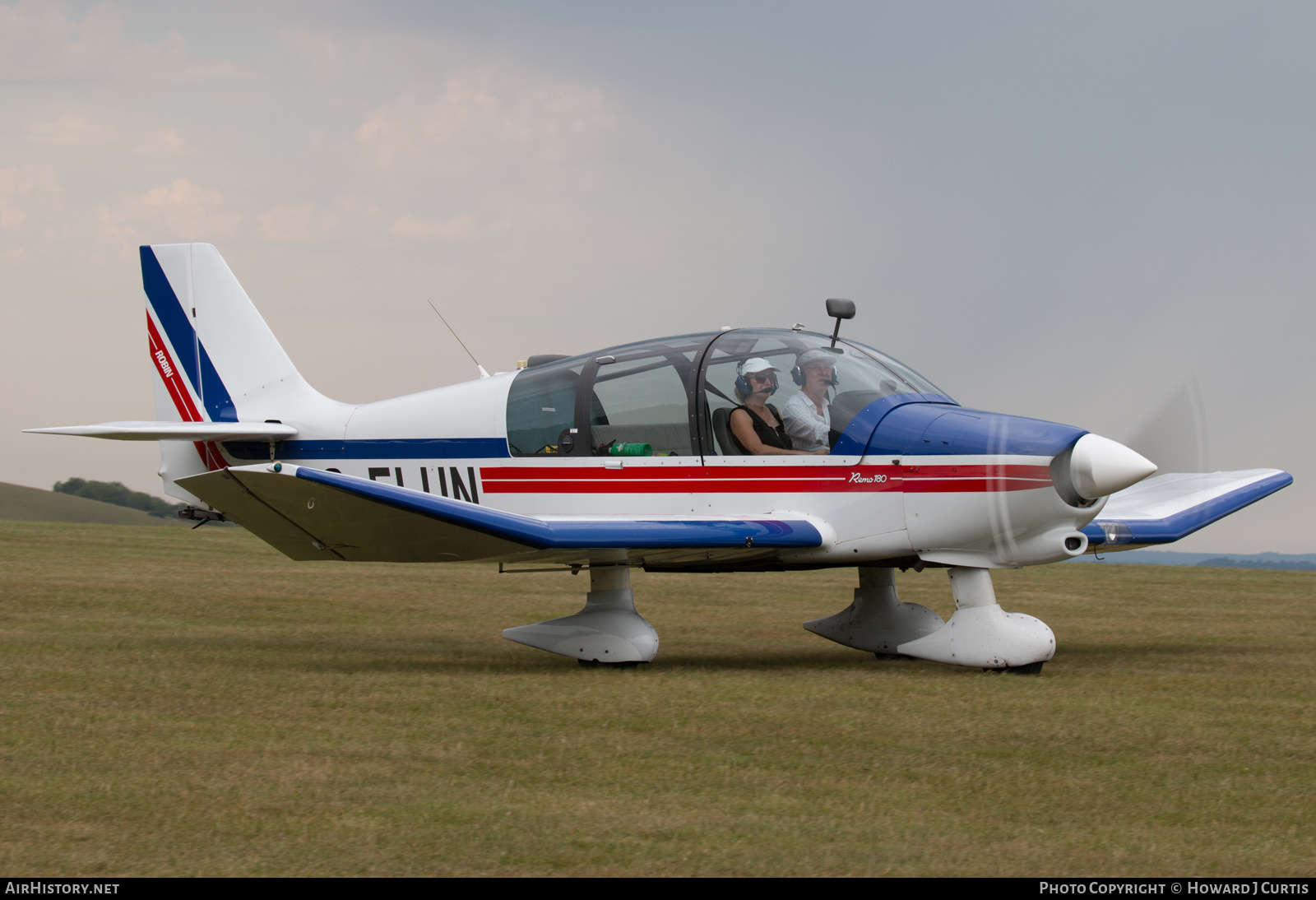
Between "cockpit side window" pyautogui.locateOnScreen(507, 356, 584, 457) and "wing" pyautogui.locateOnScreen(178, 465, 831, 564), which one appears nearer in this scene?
"wing" pyautogui.locateOnScreen(178, 465, 831, 564)

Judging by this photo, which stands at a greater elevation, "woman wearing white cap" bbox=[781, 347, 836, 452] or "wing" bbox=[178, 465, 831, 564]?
"woman wearing white cap" bbox=[781, 347, 836, 452]

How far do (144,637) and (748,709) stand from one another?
583cm

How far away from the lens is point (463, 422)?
33.0 feet

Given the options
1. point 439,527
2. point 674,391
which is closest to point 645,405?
point 674,391

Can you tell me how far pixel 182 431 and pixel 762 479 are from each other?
4.90 meters

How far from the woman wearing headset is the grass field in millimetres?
1529

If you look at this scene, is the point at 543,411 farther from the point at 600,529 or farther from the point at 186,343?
the point at 186,343

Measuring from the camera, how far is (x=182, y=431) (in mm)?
10656

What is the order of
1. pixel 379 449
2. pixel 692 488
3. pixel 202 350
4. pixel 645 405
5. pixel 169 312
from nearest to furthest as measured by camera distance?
pixel 692 488 < pixel 645 405 < pixel 379 449 < pixel 202 350 < pixel 169 312

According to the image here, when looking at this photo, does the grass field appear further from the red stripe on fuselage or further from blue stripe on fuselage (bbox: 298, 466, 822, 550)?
the red stripe on fuselage

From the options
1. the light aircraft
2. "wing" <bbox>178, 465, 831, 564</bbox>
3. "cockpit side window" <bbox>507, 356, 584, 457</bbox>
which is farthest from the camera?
"cockpit side window" <bbox>507, 356, 584, 457</bbox>

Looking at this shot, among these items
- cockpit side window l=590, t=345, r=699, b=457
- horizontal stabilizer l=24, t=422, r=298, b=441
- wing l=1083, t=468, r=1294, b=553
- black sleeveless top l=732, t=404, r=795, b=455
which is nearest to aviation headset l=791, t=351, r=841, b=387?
black sleeveless top l=732, t=404, r=795, b=455

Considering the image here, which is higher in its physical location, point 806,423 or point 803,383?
point 803,383

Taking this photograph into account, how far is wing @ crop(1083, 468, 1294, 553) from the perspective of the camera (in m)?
10.2
